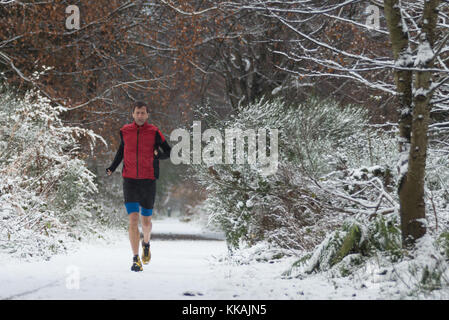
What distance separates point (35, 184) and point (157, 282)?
5.86 meters

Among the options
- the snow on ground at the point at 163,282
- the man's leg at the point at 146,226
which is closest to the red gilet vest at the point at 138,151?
the man's leg at the point at 146,226

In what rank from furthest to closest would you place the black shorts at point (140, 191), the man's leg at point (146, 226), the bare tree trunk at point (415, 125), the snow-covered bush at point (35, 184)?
1. the snow-covered bush at point (35, 184)
2. the man's leg at point (146, 226)
3. the black shorts at point (140, 191)
4. the bare tree trunk at point (415, 125)

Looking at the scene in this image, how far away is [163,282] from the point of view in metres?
5.99

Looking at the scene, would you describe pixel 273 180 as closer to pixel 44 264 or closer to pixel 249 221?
pixel 249 221

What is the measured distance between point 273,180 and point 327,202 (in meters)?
1.89

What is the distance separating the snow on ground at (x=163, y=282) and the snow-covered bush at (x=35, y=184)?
2.87 feet

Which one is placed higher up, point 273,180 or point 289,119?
point 289,119

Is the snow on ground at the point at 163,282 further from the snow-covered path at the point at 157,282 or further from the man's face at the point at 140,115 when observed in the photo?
the man's face at the point at 140,115

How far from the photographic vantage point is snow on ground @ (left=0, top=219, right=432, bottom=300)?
5.04 meters

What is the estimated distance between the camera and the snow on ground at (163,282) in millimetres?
5039

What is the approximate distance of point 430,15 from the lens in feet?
19.0

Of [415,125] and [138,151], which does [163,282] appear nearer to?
[138,151]

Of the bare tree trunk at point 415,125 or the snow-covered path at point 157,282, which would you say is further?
the bare tree trunk at point 415,125
